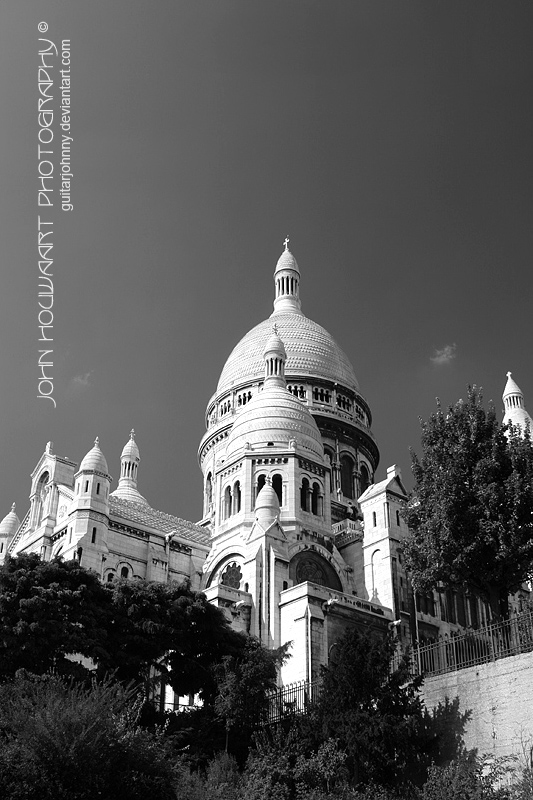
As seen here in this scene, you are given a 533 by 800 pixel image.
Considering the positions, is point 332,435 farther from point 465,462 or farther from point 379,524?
point 465,462

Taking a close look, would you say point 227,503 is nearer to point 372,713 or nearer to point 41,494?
point 41,494

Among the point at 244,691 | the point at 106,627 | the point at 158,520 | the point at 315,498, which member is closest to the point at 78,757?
the point at 244,691

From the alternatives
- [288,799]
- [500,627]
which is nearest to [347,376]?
[500,627]

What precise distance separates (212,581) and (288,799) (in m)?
27.9

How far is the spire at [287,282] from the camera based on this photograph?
292 feet

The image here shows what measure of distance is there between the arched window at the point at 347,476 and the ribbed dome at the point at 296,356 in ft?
23.7

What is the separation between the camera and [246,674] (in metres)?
35.1

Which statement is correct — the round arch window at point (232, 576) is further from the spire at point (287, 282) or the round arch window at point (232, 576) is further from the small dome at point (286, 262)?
the small dome at point (286, 262)

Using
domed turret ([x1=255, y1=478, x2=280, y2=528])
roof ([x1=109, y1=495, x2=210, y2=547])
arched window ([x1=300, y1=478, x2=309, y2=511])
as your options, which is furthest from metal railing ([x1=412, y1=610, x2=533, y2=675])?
roof ([x1=109, y1=495, x2=210, y2=547])

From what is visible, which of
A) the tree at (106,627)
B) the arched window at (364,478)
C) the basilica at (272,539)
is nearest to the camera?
the tree at (106,627)

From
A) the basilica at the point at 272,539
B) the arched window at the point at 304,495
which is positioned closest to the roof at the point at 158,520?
the basilica at the point at 272,539

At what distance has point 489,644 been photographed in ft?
111

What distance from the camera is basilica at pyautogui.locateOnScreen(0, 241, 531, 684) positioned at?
1919 inches

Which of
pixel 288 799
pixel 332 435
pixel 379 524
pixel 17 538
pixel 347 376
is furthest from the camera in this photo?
pixel 347 376
